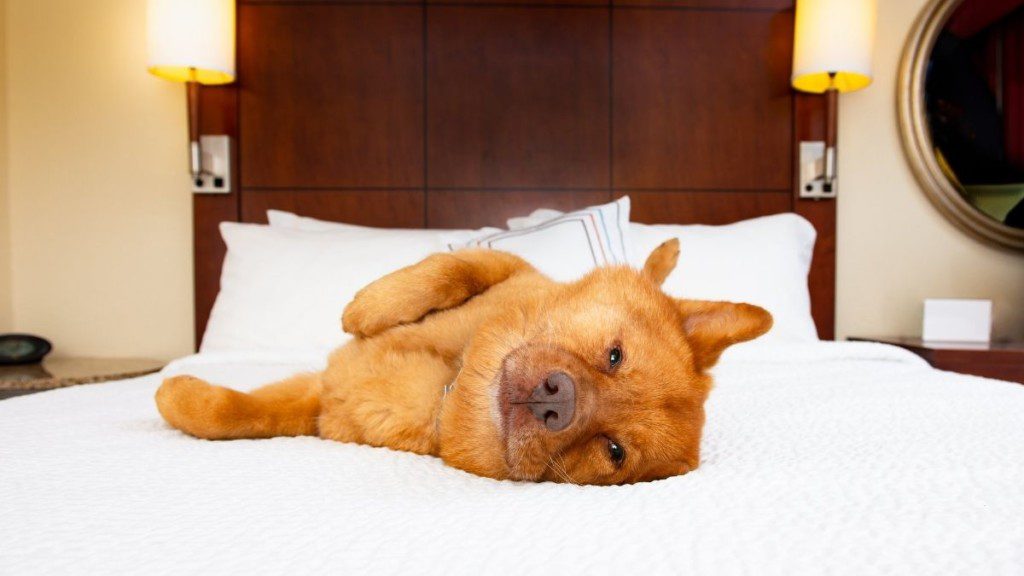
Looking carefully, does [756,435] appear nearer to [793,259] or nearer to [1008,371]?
[793,259]

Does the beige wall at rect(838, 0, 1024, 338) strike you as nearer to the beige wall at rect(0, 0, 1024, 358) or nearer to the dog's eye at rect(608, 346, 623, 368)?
the dog's eye at rect(608, 346, 623, 368)

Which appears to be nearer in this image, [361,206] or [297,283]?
[297,283]

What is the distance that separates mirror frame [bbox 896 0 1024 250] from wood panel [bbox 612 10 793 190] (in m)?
0.55

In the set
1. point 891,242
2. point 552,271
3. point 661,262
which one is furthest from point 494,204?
point 891,242

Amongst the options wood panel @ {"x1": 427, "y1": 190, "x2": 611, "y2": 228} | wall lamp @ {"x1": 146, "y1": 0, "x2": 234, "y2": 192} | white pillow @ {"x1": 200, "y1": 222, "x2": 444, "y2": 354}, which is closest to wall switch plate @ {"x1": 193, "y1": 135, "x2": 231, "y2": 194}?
wall lamp @ {"x1": 146, "y1": 0, "x2": 234, "y2": 192}

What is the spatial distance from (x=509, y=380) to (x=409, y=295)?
1.13 feet

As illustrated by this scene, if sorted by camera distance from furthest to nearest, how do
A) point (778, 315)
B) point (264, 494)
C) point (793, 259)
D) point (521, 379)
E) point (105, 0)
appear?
1. point (105, 0)
2. point (793, 259)
3. point (778, 315)
4. point (521, 379)
5. point (264, 494)

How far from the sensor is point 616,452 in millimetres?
918

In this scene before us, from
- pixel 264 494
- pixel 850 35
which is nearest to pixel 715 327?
pixel 264 494

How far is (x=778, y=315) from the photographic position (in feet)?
8.20

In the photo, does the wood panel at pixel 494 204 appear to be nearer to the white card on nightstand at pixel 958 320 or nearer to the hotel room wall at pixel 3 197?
the white card on nightstand at pixel 958 320

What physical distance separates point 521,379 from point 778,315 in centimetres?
185

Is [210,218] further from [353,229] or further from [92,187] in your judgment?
[353,229]

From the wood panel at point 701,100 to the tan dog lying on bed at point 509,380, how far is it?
6.56 feet
